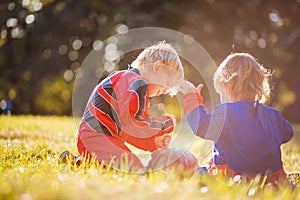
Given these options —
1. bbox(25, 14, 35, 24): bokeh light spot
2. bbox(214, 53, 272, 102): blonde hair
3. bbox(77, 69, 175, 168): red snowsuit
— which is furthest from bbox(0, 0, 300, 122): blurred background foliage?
bbox(214, 53, 272, 102): blonde hair

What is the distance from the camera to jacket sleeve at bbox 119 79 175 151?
3496 mm

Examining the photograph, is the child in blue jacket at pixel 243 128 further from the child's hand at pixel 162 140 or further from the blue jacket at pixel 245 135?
the child's hand at pixel 162 140

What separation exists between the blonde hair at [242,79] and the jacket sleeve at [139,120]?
1.74ft

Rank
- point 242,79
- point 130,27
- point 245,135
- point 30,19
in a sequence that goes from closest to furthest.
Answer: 1. point 245,135
2. point 242,79
3. point 130,27
4. point 30,19

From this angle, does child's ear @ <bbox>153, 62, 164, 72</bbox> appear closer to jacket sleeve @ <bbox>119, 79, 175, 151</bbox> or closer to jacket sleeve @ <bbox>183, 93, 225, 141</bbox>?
jacket sleeve @ <bbox>119, 79, 175, 151</bbox>

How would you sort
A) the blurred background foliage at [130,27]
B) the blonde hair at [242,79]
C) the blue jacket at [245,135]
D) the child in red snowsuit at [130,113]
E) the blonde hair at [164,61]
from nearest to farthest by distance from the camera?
the blue jacket at [245,135], the blonde hair at [242,79], the child in red snowsuit at [130,113], the blonde hair at [164,61], the blurred background foliage at [130,27]

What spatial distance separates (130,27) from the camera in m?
11.7

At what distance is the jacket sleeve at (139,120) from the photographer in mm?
3496

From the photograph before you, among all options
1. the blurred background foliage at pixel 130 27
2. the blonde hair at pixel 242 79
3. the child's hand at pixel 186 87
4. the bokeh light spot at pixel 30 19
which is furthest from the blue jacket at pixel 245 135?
the bokeh light spot at pixel 30 19

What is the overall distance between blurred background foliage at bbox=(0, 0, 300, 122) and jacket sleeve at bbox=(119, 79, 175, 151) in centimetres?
780

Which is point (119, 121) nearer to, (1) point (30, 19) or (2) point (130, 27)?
(2) point (130, 27)

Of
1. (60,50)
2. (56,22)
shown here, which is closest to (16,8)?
(56,22)

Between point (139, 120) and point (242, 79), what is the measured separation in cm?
76

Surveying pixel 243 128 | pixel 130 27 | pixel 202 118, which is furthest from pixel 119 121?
pixel 130 27
